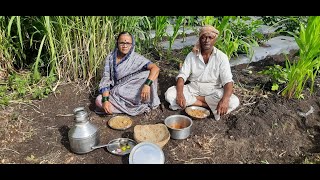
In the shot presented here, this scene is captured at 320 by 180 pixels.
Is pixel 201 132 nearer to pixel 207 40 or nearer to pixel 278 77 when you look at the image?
pixel 207 40

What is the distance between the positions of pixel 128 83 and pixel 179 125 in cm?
78

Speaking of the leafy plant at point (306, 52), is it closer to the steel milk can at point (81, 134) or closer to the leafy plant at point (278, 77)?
the leafy plant at point (278, 77)

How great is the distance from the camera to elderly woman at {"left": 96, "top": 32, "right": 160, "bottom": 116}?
348cm

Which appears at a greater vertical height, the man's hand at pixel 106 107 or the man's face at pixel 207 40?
the man's face at pixel 207 40

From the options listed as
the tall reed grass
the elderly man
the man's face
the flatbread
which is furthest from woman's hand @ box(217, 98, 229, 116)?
the tall reed grass

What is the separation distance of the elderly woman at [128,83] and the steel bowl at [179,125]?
388 millimetres

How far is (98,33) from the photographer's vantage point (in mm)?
3812

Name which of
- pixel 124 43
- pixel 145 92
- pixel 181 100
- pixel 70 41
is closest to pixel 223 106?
pixel 181 100

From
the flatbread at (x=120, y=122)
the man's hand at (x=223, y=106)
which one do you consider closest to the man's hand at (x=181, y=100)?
the man's hand at (x=223, y=106)

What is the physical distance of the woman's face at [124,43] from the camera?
10.9ft

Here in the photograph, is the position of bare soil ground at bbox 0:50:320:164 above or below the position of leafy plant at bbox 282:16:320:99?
below

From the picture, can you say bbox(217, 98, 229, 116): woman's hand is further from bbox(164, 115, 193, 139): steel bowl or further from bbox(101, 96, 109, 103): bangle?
bbox(101, 96, 109, 103): bangle

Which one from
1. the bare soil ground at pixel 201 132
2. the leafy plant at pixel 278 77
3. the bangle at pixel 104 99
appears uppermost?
the leafy plant at pixel 278 77

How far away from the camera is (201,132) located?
3.24m
